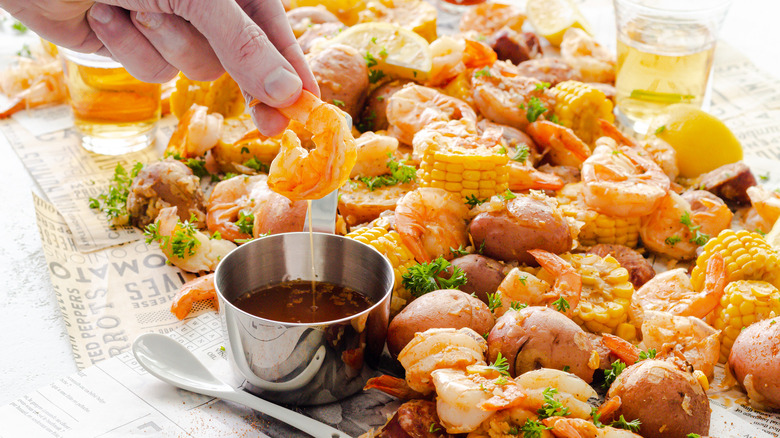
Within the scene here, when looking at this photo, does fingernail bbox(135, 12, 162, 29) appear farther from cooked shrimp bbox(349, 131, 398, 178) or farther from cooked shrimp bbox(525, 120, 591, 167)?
cooked shrimp bbox(525, 120, 591, 167)

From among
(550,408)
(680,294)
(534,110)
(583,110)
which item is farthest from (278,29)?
(583,110)

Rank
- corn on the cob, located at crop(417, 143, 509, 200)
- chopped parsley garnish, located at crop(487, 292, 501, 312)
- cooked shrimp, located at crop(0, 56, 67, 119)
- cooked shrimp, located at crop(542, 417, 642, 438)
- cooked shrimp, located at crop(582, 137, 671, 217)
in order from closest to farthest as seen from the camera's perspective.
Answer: cooked shrimp, located at crop(542, 417, 642, 438), chopped parsley garnish, located at crop(487, 292, 501, 312), corn on the cob, located at crop(417, 143, 509, 200), cooked shrimp, located at crop(582, 137, 671, 217), cooked shrimp, located at crop(0, 56, 67, 119)

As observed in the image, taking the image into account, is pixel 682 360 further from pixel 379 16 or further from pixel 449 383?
pixel 379 16

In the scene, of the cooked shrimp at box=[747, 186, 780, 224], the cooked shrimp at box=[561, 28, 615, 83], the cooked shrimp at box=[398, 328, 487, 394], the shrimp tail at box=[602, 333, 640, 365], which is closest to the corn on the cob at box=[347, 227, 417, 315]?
the cooked shrimp at box=[398, 328, 487, 394]

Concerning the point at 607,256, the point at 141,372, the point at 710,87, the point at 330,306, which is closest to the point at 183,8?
the point at 330,306

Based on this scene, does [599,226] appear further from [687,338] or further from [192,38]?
[192,38]
